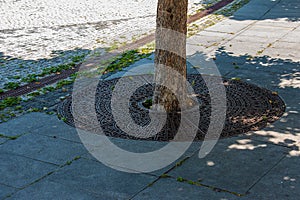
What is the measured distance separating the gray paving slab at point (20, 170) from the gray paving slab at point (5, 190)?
0.07 m

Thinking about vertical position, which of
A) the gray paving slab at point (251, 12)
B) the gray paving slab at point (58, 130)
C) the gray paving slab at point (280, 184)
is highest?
the gray paving slab at point (251, 12)

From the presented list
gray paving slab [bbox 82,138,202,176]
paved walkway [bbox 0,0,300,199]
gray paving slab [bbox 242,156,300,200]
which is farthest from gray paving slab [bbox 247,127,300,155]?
gray paving slab [bbox 82,138,202,176]

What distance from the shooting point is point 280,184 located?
5.71m

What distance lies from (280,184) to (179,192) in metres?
1.14

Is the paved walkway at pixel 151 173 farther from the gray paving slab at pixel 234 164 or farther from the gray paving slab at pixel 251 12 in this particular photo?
the gray paving slab at pixel 251 12

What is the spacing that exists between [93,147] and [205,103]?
90.6 inches

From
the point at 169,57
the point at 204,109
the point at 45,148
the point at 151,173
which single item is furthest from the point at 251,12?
the point at 151,173

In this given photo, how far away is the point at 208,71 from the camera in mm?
9969

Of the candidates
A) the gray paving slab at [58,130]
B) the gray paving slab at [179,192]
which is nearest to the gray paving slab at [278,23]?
the gray paving slab at [58,130]

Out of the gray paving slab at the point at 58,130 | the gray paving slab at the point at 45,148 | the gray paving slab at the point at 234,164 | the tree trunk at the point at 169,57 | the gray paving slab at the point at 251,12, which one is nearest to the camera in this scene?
the gray paving slab at the point at 234,164

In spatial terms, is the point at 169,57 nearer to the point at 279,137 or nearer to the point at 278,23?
the point at 279,137

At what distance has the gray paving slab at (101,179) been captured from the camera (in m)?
5.67

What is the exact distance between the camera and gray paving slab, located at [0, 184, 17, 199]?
5.70m

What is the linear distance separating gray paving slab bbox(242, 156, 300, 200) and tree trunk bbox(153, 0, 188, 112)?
2.25m
